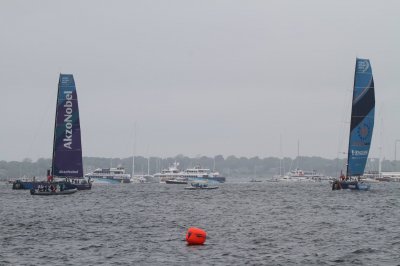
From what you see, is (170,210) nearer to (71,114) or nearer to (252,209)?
(252,209)

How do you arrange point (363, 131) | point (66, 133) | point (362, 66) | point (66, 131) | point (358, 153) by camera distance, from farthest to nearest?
point (358, 153) < point (363, 131) < point (66, 133) < point (66, 131) < point (362, 66)

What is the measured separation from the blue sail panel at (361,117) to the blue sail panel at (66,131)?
3618 cm

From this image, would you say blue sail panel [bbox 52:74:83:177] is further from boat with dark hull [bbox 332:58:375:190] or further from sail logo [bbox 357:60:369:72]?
sail logo [bbox 357:60:369:72]

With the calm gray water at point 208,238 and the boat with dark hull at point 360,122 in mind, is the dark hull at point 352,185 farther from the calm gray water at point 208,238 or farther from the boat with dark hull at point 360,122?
the calm gray water at point 208,238

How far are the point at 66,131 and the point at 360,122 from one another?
38.5 metres

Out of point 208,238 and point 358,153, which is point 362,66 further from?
point 208,238

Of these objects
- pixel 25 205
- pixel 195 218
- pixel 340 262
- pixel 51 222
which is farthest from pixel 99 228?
pixel 25 205

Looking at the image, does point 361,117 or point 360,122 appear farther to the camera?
point 360,122

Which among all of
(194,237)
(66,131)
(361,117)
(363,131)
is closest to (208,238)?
(194,237)

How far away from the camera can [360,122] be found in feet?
333

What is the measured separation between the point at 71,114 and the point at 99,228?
168 feet

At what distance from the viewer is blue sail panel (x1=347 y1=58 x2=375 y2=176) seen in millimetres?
100500

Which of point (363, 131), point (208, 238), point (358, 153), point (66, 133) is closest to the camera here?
point (208, 238)

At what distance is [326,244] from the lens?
42969mm
